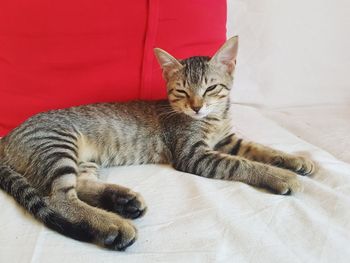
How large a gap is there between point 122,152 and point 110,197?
247 mm

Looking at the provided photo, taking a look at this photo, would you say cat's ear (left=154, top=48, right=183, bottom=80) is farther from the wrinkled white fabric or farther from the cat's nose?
the wrinkled white fabric

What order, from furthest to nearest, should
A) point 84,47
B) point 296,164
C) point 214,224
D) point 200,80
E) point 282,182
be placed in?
1. point 84,47
2. point 200,80
3. point 296,164
4. point 282,182
5. point 214,224

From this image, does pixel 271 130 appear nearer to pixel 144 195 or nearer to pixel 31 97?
pixel 144 195

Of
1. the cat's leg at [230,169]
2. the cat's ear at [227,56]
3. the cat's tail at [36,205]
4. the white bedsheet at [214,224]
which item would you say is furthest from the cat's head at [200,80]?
the cat's tail at [36,205]

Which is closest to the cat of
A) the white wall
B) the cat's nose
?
the cat's nose

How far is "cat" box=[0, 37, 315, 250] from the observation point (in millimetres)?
883

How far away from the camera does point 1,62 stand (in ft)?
4.12

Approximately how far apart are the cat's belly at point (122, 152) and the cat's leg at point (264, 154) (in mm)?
213

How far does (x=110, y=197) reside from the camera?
0.96 meters

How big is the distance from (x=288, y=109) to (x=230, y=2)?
490 mm

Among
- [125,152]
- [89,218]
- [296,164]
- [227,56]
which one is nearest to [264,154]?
[296,164]

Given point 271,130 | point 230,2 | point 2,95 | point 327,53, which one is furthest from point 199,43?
point 2,95

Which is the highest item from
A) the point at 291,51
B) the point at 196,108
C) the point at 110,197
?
the point at 291,51

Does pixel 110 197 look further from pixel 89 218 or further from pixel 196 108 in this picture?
pixel 196 108
